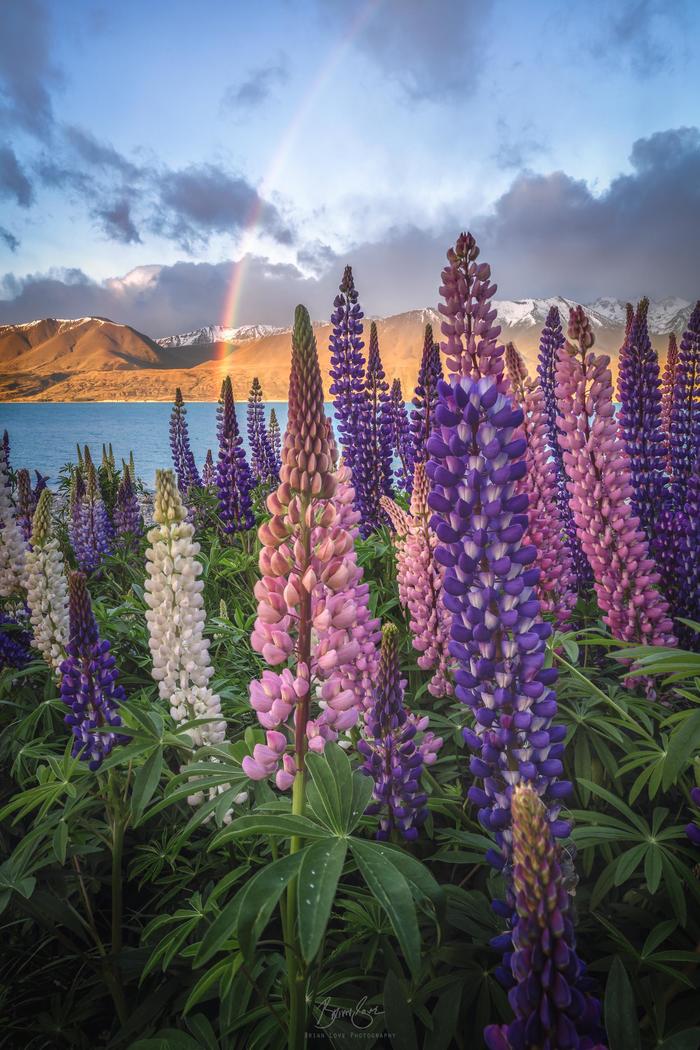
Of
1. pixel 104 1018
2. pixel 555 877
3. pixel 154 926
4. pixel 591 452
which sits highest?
pixel 591 452

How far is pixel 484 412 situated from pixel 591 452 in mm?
1384

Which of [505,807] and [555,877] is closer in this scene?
[555,877]

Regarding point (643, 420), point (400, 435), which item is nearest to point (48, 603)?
point (643, 420)

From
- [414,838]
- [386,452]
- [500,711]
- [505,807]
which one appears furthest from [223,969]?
[386,452]

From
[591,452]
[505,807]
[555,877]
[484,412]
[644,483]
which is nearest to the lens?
[555,877]

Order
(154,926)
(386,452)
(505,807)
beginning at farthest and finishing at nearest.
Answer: (386,452)
(154,926)
(505,807)

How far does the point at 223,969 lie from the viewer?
1.54 metres

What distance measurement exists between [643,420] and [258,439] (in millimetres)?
6393

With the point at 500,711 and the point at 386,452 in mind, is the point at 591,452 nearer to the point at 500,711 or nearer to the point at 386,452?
the point at 500,711

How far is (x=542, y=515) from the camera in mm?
3002

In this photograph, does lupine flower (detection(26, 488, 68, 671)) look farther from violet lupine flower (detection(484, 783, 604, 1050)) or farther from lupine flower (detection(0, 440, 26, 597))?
violet lupine flower (detection(484, 783, 604, 1050))

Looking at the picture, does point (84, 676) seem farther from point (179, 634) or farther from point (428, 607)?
point (428, 607)

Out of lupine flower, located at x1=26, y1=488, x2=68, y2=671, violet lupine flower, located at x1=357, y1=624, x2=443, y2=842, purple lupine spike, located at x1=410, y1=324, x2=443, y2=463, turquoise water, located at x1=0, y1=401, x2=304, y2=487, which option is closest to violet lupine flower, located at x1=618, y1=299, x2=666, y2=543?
purple lupine spike, located at x1=410, y1=324, x2=443, y2=463

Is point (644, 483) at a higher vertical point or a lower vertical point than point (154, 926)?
higher
